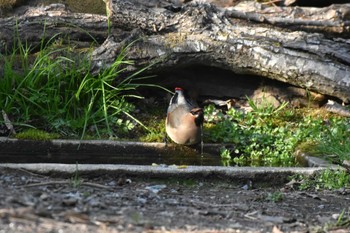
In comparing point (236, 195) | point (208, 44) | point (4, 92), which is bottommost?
point (236, 195)

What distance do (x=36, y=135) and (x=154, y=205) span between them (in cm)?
220

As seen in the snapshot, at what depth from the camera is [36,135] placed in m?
6.54

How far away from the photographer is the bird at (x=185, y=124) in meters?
6.65

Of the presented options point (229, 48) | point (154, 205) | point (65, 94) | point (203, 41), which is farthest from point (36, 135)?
point (154, 205)

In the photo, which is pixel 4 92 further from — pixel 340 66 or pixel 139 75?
pixel 340 66

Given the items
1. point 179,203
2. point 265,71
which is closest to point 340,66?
point 265,71

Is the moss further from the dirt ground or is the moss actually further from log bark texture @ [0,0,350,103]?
the dirt ground

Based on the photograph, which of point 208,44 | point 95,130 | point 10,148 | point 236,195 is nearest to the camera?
point 236,195

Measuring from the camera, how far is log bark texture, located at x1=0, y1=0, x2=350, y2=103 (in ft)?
24.0

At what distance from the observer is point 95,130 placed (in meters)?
6.92

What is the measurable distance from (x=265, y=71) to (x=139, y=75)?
1.23m

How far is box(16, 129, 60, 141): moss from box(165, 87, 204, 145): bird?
1003mm

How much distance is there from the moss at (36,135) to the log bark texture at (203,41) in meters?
0.94

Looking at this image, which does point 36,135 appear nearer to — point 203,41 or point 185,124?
point 185,124
